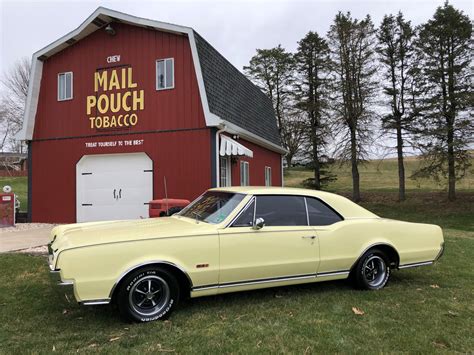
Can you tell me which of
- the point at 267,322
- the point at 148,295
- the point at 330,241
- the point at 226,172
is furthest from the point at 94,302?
the point at 226,172

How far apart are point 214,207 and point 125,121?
8.75 metres

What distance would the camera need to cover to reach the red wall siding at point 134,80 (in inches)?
481

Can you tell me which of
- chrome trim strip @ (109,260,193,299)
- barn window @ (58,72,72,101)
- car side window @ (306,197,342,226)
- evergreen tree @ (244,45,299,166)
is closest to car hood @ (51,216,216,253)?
chrome trim strip @ (109,260,193,299)

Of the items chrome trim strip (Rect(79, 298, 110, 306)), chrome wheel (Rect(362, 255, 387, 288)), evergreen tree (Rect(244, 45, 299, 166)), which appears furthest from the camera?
evergreen tree (Rect(244, 45, 299, 166))

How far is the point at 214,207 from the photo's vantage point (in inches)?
199

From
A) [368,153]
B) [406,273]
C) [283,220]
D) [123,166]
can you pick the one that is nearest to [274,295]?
[283,220]

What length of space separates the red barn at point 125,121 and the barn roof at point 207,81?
0.13 ft

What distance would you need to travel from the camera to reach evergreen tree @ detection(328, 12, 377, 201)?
2525 cm

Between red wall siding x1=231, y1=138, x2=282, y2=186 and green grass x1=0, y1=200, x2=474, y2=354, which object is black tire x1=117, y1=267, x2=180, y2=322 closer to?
green grass x1=0, y1=200, x2=474, y2=354

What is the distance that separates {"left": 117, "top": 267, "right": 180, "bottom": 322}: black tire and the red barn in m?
7.41

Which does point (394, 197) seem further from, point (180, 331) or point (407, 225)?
point (180, 331)

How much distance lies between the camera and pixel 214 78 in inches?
505

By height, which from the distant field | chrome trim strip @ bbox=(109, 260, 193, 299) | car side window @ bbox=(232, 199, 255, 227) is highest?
the distant field

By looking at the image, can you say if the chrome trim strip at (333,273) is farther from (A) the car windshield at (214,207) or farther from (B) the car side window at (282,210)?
(A) the car windshield at (214,207)
